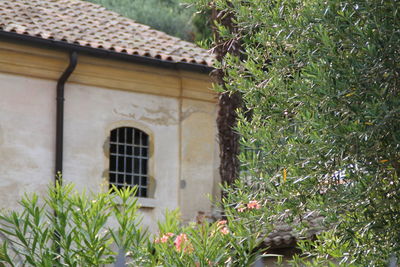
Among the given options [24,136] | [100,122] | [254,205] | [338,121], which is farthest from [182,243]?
[100,122]

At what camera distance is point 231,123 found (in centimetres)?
1617

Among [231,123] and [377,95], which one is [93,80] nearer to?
[231,123]

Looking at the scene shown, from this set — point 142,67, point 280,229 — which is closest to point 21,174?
point 142,67

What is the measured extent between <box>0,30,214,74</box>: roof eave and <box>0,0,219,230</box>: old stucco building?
16 millimetres

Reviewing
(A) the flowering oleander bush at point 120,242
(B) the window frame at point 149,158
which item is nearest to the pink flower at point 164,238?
(A) the flowering oleander bush at point 120,242

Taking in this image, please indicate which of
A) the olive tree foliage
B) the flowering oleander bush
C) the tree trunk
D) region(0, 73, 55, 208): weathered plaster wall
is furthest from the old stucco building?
the olive tree foliage

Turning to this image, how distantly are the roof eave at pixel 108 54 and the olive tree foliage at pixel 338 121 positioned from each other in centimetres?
912

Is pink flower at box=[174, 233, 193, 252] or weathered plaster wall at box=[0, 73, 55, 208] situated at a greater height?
pink flower at box=[174, 233, 193, 252]

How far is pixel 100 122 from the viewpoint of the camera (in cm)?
1833

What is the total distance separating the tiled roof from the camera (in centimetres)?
1761

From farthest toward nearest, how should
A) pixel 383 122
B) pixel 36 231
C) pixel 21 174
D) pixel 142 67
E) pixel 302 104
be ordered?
pixel 142 67
pixel 21 174
pixel 36 231
pixel 302 104
pixel 383 122

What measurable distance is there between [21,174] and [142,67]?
2787 millimetres

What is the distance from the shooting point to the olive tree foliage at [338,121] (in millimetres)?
7566

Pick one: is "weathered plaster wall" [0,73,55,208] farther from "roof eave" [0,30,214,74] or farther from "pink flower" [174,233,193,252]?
"pink flower" [174,233,193,252]
